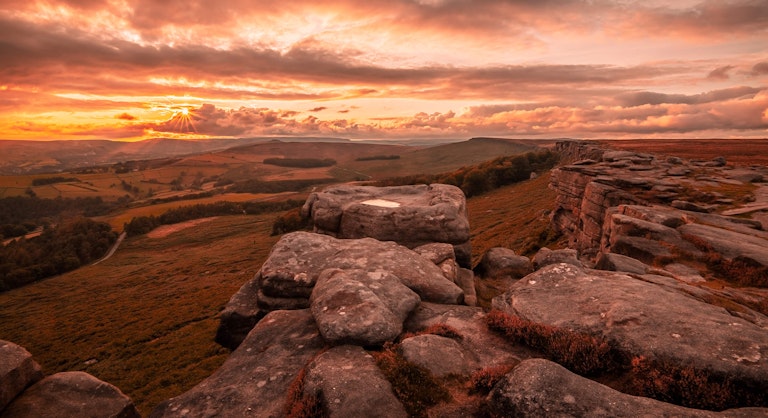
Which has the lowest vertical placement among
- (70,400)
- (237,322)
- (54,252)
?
(54,252)

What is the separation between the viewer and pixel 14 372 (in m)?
9.62

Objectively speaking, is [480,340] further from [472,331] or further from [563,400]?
[563,400]

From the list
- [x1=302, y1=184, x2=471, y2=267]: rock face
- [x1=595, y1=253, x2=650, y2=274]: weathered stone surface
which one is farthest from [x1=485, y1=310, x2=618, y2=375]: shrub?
[x1=302, y1=184, x2=471, y2=267]: rock face

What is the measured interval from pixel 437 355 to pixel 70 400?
1071cm

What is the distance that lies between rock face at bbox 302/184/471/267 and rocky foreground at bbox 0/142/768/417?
2409 mm

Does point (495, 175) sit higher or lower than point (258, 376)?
lower

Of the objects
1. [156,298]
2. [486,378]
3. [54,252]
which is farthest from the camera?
[54,252]

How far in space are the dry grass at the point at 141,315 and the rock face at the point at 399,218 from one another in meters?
17.9

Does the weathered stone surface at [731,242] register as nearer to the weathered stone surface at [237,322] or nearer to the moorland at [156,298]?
the weathered stone surface at [237,322]

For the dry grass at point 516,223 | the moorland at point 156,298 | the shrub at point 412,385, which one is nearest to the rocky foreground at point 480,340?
the shrub at point 412,385

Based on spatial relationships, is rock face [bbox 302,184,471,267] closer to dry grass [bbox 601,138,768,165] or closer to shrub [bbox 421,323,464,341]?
shrub [bbox 421,323,464,341]

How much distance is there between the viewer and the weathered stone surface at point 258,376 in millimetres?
9164

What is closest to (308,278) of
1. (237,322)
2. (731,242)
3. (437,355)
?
(237,322)

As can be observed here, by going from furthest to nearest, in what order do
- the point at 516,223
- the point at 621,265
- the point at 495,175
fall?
the point at 495,175
the point at 516,223
the point at 621,265
